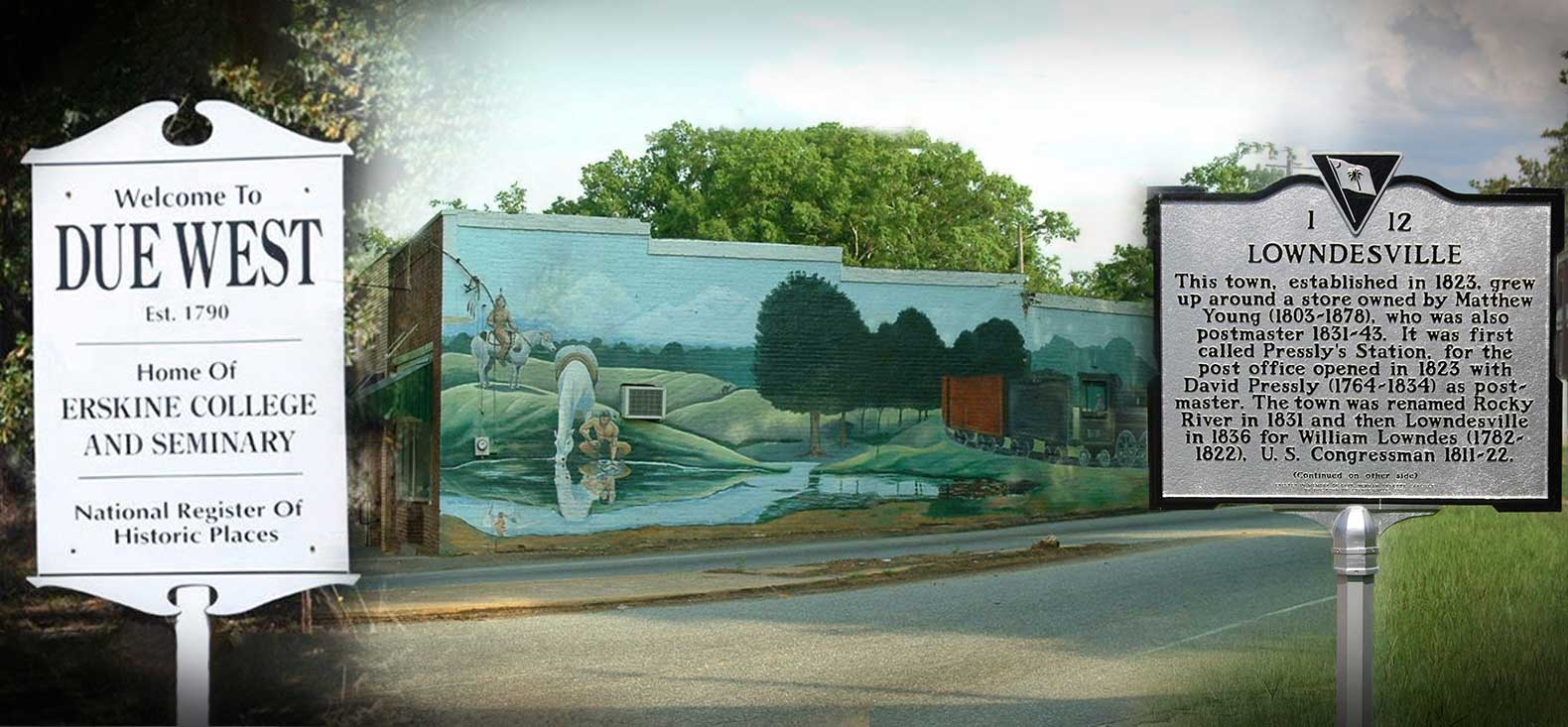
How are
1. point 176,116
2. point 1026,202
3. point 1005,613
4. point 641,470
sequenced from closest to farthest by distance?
point 176,116
point 1005,613
point 1026,202
point 641,470

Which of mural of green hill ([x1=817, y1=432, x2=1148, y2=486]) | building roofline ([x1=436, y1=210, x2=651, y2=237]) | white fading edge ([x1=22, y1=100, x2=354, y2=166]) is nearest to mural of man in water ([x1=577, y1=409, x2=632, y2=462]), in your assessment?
building roofline ([x1=436, y1=210, x2=651, y2=237])

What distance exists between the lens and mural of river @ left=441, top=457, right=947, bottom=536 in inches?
676

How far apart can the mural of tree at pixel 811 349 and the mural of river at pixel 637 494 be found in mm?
736

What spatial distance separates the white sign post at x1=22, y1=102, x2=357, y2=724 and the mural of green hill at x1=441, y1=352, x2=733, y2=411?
1022cm

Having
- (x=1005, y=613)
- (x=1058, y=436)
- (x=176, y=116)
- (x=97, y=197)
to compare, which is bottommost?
(x=1005, y=613)

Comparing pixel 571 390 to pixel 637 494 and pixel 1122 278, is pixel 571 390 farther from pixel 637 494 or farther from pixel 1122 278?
pixel 1122 278

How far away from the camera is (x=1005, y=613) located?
46.0ft

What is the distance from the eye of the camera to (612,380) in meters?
18.6

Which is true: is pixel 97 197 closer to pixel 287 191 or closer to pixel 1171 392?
pixel 287 191

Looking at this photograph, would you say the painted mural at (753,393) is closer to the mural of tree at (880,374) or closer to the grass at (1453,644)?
the mural of tree at (880,374)

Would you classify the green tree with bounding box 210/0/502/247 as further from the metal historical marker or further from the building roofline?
the building roofline

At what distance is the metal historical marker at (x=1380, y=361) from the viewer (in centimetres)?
653

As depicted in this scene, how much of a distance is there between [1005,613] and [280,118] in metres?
9.12

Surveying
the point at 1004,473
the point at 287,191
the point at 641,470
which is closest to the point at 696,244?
the point at 641,470
